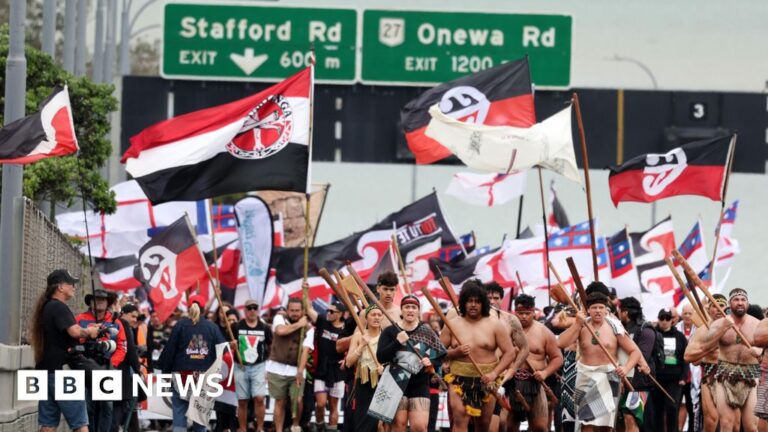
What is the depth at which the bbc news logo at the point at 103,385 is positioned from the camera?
16.6 metres

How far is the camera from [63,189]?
25422 millimetres

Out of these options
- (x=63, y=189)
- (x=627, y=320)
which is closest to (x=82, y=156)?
(x=63, y=189)

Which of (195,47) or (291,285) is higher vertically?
(195,47)

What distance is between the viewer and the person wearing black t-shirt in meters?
24.7

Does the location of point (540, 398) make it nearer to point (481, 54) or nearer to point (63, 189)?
point (63, 189)

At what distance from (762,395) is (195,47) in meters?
25.3

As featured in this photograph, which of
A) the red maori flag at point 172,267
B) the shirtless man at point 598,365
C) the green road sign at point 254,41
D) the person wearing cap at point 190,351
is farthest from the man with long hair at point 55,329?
the green road sign at point 254,41

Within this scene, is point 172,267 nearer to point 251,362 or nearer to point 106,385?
point 251,362

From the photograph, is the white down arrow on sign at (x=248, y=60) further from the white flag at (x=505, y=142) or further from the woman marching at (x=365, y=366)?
the woman marching at (x=365, y=366)

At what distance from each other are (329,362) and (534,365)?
231 inches

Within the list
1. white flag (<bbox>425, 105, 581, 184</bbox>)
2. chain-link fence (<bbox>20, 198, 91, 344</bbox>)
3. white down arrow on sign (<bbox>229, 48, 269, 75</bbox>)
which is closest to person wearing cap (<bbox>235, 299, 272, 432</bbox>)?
chain-link fence (<bbox>20, 198, 91, 344</bbox>)

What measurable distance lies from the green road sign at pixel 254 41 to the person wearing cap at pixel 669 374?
724 inches

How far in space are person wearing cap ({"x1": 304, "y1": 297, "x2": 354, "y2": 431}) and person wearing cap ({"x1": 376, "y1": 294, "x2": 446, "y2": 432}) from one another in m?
5.91

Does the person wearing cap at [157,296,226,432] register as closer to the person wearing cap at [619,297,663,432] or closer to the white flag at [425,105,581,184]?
the white flag at [425,105,581,184]
